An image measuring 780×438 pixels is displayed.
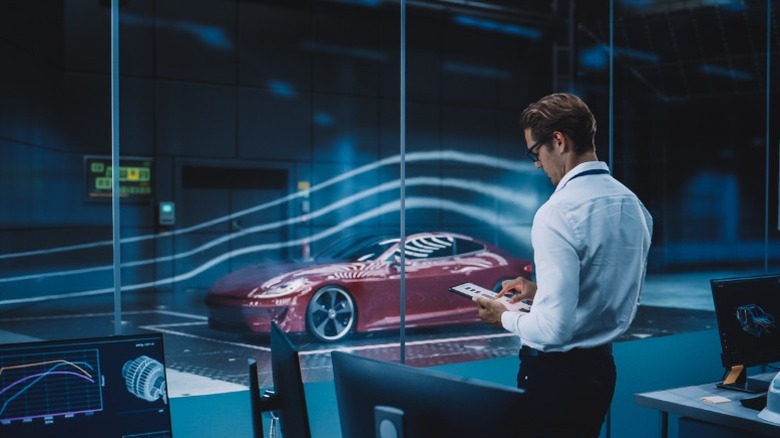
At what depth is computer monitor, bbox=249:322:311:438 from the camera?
1.19 meters

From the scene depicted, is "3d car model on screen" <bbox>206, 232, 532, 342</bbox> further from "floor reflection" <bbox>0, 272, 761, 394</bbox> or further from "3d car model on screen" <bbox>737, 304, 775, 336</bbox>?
"3d car model on screen" <bbox>737, 304, 775, 336</bbox>

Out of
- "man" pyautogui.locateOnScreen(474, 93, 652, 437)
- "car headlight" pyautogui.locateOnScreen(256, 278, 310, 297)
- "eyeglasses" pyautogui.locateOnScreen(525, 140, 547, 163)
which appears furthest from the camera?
"car headlight" pyautogui.locateOnScreen(256, 278, 310, 297)

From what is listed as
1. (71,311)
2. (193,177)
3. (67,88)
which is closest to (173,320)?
(71,311)

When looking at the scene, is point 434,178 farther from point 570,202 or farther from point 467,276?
point 570,202

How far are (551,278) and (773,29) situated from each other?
7322 millimetres

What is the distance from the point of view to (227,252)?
10633mm

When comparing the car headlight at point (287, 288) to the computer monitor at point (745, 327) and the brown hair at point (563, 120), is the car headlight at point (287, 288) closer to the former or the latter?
the computer monitor at point (745, 327)

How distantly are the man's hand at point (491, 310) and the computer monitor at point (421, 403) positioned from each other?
734mm

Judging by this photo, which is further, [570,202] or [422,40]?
[422,40]

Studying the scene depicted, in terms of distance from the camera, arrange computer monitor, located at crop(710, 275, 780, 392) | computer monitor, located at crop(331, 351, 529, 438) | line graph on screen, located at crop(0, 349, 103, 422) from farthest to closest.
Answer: computer monitor, located at crop(710, 275, 780, 392) → line graph on screen, located at crop(0, 349, 103, 422) → computer monitor, located at crop(331, 351, 529, 438)

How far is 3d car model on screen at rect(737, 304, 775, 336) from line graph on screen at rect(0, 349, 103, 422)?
2132mm

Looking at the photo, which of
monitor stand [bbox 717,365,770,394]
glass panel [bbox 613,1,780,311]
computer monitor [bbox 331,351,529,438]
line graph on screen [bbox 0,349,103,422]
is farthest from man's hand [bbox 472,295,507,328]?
glass panel [bbox 613,1,780,311]

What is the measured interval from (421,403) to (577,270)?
2.31 ft

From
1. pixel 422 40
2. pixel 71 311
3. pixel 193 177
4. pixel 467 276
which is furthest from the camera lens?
pixel 422 40
